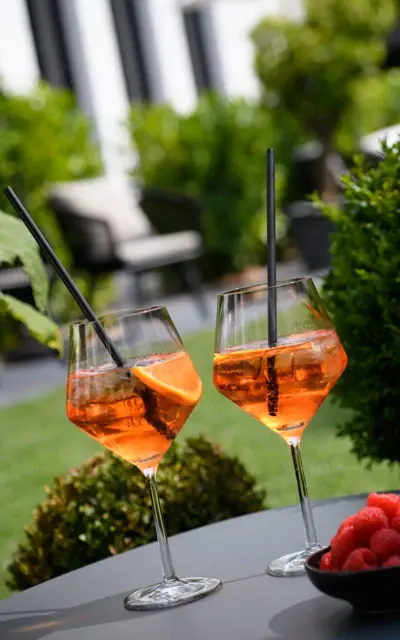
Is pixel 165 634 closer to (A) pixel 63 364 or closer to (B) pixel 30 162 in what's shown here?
(A) pixel 63 364

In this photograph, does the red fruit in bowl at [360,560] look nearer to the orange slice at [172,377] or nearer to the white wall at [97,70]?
the orange slice at [172,377]

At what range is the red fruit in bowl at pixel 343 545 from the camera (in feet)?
3.22

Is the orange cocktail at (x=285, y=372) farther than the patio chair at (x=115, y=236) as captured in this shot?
No

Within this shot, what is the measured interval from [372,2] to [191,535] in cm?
1112

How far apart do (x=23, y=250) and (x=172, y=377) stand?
0.42m

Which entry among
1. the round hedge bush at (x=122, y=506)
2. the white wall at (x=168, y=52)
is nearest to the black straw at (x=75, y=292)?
the round hedge bush at (x=122, y=506)

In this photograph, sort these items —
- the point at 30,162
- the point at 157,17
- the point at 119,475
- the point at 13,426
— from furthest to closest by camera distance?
1. the point at 157,17
2. the point at 30,162
3. the point at 13,426
4. the point at 119,475

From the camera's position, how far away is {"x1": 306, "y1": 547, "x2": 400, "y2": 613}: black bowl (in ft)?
3.10

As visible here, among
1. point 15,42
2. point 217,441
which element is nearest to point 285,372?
point 217,441

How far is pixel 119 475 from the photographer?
2160 millimetres

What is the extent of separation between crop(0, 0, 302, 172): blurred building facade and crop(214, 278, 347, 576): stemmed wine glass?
10.00m

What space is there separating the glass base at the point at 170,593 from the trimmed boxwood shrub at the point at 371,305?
713 mm

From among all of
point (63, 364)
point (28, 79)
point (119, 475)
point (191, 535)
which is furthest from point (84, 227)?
point (191, 535)

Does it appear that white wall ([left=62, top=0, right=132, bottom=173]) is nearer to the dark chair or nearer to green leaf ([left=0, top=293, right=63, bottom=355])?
the dark chair
